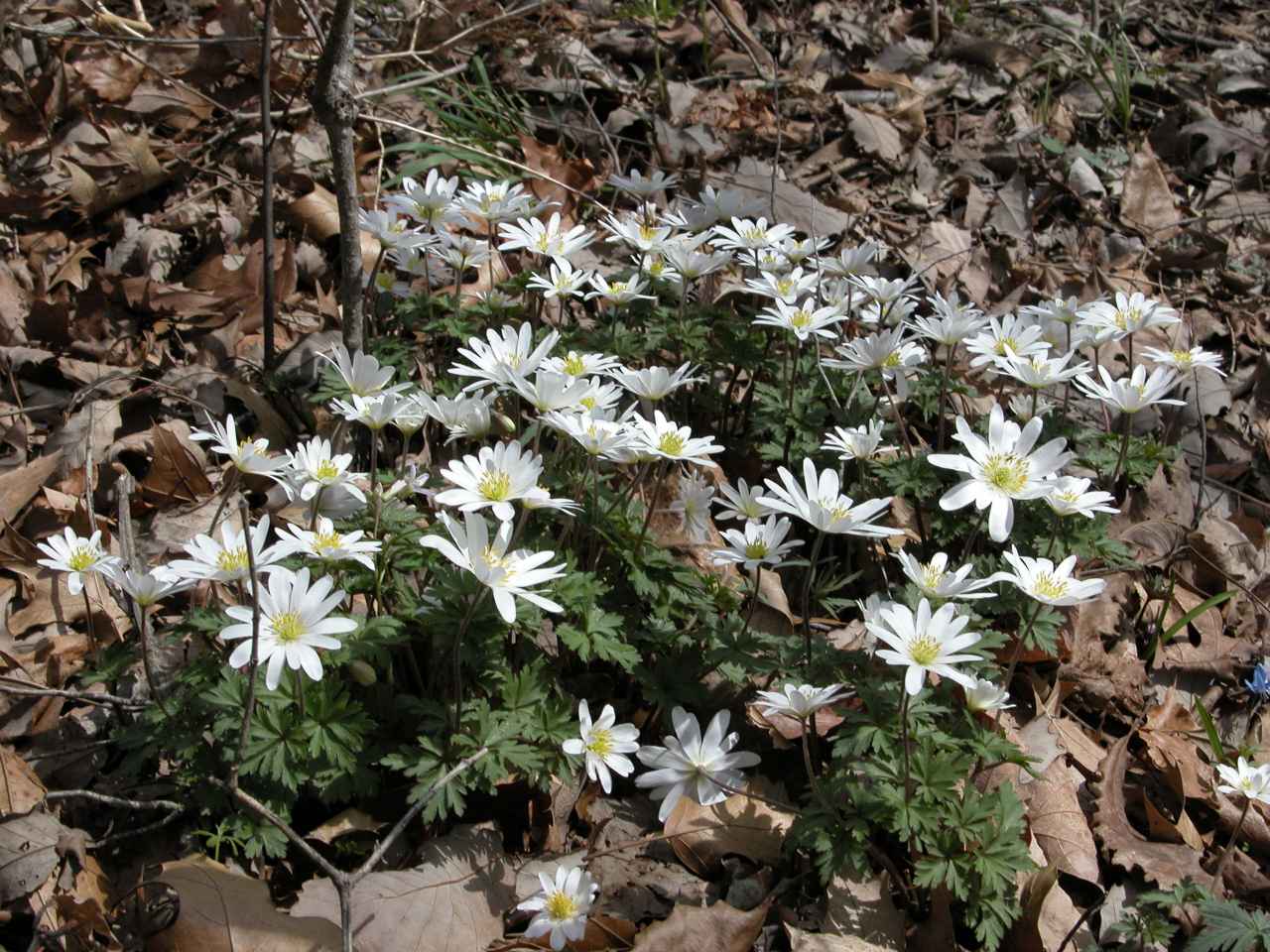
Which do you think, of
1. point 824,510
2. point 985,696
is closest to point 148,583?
point 824,510

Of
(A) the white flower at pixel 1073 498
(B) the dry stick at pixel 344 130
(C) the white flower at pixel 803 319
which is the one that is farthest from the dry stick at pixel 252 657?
(A) the white flower at pixel 1073 498

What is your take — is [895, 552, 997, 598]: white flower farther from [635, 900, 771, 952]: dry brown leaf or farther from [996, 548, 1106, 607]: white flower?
[635, 900, 771, 952]: dry brown leaf

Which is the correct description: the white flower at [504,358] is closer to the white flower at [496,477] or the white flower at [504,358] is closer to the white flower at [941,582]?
the white flower at [496,477]

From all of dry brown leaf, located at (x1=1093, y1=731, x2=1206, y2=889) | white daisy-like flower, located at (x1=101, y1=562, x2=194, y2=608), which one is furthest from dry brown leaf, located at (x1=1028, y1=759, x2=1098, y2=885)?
white daisy-like flower, located at (x1=101, y1=562, x2=194, y2=608)

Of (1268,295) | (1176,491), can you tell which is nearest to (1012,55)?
(1268,295)

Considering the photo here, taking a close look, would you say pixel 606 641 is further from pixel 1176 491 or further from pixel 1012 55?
pixel 1012 55

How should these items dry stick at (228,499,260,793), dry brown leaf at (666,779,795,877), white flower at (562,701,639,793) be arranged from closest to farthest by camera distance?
dry stick at (228,499,260,793) → white flower at (562,701,639,793) → dry brown leaf at (666,779,795,877)
